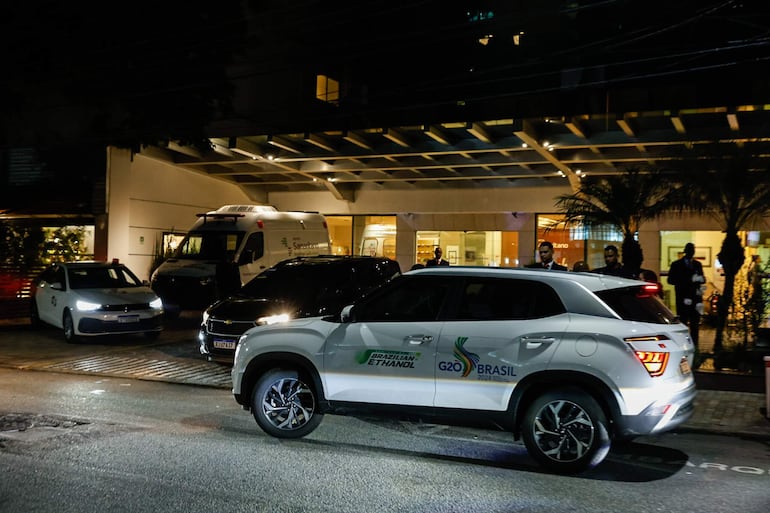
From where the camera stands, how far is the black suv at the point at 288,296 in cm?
1153

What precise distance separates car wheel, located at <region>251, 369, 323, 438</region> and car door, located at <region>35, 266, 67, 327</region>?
382 inches

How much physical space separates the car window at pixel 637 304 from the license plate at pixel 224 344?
22.3 feet

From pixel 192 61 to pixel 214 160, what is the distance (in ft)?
10.6

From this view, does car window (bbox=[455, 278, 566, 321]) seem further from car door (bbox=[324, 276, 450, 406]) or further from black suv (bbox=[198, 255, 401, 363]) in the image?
black suv (bbox=[198, 255, 401, 363])

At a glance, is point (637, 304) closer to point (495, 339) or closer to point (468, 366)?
point (495, 339)

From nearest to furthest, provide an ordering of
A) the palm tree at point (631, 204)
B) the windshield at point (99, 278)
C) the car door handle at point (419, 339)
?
the car door handle at point (419, 339)
the palm tree at point (631, 204)
the windshield at point (99, 278)

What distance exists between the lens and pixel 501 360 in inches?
244

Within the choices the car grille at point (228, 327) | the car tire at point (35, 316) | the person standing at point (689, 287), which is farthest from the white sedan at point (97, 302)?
the person standing at point (689, 287)

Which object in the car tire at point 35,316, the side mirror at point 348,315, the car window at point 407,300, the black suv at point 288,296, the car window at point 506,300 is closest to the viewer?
the car window at point 506,300

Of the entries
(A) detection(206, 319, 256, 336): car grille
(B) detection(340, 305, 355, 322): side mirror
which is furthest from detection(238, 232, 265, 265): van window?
(B) detection(340, 305, 355, 322): side mirror

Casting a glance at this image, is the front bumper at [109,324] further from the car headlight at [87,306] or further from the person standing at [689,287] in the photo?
the person standing at [689,287]

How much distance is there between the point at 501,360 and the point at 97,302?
35.3ft

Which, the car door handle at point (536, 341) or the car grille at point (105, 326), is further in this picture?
the car grille at point (105, 326)

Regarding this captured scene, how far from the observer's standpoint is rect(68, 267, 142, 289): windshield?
15.7 metres
